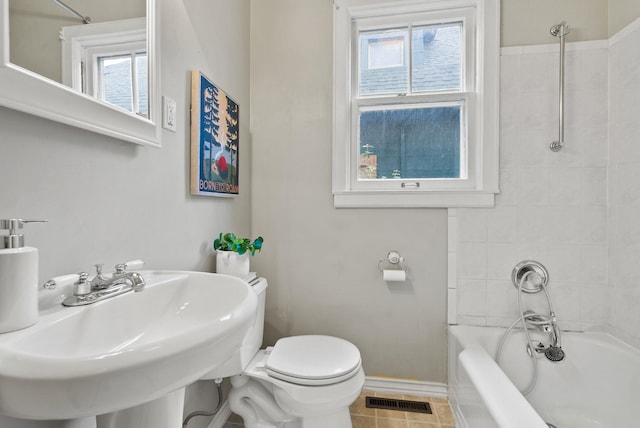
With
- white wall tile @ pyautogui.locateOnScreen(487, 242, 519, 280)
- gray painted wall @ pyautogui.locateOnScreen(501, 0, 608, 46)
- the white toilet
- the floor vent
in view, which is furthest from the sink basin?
gray painted wall @ pyautogui.locateOnScreen(501, 0, 608, 46)

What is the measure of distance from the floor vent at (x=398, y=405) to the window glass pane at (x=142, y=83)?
1.68m

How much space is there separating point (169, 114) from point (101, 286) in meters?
Result: 0.66

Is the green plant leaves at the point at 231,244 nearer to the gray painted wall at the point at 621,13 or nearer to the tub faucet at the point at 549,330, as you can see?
the tub faucet at the point at 549,330

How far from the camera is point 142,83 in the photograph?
0.97m

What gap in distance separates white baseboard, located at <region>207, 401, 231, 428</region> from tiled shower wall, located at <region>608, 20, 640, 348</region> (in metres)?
1.92

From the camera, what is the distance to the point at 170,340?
1.50 feet

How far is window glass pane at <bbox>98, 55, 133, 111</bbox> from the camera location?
841 mm

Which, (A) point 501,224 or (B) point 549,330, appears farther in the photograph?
(A) point 501,224

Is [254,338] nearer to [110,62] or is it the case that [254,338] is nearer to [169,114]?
[169,114]

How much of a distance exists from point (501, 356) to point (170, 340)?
165 cm

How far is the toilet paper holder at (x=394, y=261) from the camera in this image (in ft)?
5.65

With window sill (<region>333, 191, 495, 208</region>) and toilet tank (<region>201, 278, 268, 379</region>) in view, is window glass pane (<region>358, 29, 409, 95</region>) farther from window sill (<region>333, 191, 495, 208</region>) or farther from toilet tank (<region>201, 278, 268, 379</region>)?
toilet tank (<region>201, 278, 268, 379</region>)

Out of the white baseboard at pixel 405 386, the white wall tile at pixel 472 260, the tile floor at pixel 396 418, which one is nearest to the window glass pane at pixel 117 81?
the tile floor at pixel 396 418

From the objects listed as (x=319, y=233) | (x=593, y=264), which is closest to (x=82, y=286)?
(x=319, y=233)
